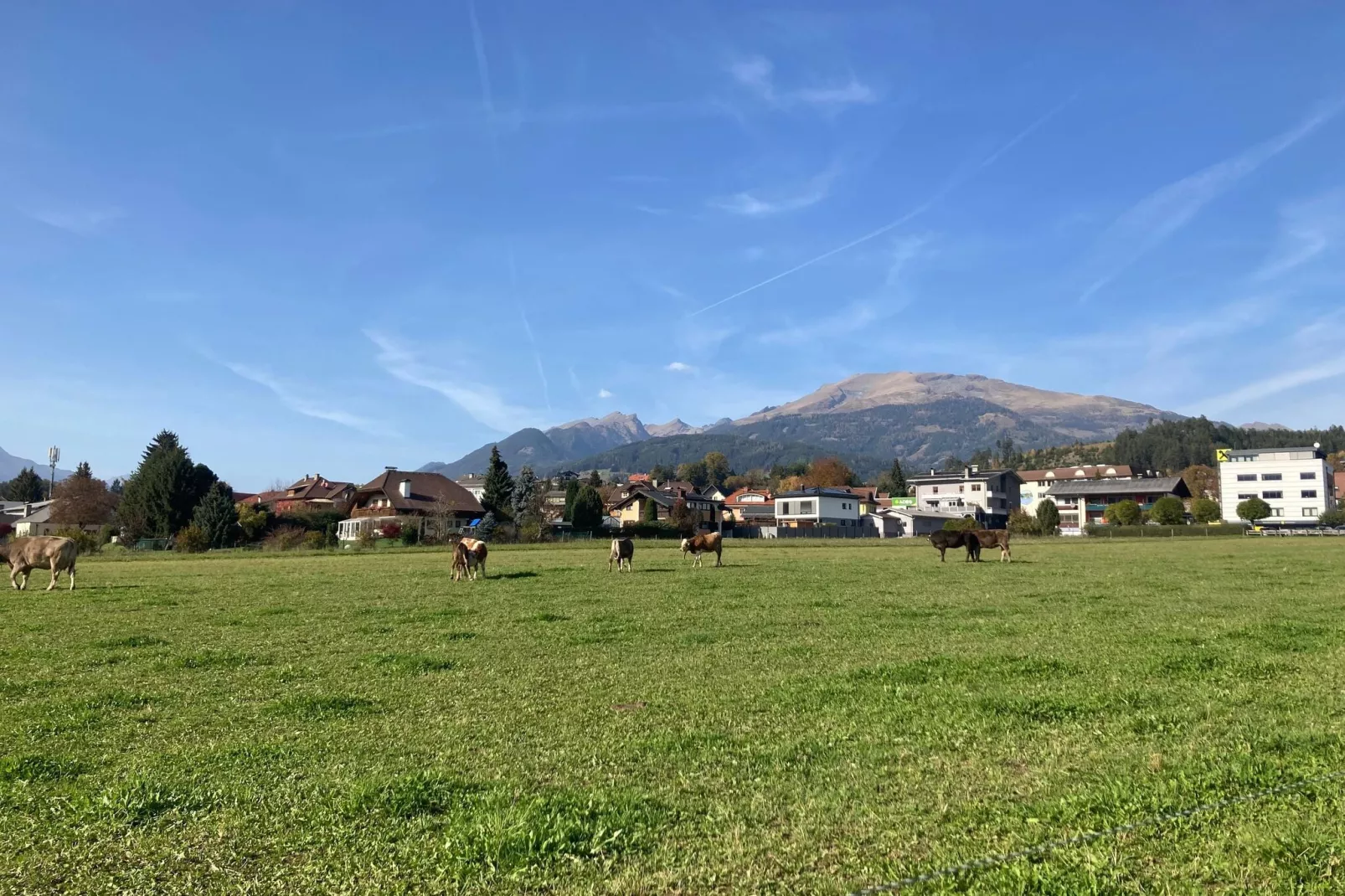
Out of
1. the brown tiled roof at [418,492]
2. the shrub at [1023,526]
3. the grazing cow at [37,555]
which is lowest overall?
the shrub at [1023,526]

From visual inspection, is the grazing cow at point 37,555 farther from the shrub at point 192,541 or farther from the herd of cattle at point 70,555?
the shrub at point 192,541

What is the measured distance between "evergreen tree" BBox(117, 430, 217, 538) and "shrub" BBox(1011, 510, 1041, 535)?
308ft

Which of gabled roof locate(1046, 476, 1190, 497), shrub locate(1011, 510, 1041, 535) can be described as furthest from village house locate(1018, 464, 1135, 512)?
shrub locate(1011, 510, 1041, 535)

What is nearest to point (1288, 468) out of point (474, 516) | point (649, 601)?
point (474, 516)

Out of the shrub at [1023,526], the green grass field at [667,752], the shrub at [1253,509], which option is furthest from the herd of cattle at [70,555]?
the shrub at [1253,509]

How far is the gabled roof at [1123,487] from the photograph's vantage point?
152375 millimetres

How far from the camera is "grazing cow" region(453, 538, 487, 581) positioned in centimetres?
2830

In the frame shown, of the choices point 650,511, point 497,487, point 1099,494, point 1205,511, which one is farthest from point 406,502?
point 1099,494

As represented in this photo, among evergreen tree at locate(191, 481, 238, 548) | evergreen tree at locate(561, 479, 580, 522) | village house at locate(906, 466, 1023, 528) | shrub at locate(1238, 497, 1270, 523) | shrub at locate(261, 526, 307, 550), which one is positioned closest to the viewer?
shrub at locate(261, 526, 307, 550)

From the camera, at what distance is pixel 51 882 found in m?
4.67

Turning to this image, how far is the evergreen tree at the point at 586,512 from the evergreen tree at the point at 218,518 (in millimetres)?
41725

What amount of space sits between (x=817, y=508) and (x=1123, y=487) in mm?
65238

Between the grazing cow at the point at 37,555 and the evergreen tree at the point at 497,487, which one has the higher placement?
the evergreen tree at the point at 497,487

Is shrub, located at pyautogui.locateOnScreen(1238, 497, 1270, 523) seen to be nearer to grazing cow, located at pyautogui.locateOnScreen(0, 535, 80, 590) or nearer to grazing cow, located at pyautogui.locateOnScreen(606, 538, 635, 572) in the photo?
grazing cow, located at pyautogui.locateOnScreen(606, 538, 635, 572)
